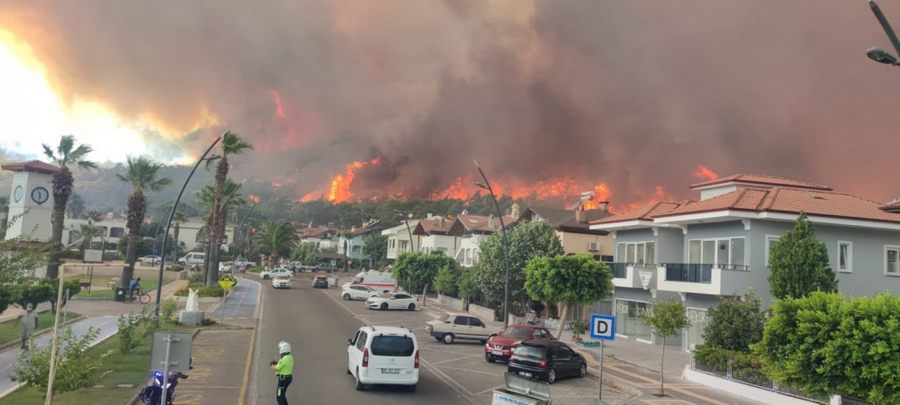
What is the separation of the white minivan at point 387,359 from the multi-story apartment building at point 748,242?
13.9m

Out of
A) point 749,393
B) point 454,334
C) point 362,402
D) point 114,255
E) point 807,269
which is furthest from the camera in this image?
point 114,255

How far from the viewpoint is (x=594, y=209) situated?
61.9m

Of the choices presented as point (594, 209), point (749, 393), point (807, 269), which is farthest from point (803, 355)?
point (594, 209)

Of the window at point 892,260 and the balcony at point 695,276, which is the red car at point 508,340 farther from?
the window at point 892,260

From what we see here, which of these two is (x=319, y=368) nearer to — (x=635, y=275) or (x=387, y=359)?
(x=387, y=359)

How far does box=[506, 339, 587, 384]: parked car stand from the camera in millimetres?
21812

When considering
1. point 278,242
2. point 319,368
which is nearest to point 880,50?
point 319,368

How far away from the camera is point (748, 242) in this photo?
95.4 feet

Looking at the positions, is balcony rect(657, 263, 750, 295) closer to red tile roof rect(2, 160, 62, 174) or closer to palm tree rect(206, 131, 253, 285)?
palm tree rect(206, 131, 253, 285)

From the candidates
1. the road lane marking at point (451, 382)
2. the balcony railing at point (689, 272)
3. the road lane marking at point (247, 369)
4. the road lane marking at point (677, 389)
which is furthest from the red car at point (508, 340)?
the road lane marking at point (247, 369)

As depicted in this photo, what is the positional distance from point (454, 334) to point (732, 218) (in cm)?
1493

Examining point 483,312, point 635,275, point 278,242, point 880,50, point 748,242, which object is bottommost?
point 483,312

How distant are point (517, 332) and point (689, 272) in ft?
32.8

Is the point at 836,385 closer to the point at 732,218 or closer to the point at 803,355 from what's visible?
the point at 803,355
